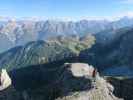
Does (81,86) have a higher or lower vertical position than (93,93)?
lower

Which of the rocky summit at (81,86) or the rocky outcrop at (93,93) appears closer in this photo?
the rocky outcrop at (93,93)

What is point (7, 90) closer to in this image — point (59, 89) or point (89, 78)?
point (59, 89)

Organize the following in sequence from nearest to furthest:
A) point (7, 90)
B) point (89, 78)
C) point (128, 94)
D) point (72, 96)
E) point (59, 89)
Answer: point (72, 96) → point (89, 78) → point (7, 90) → point (59, 89) → point (128, 94)

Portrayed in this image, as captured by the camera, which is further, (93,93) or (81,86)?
(81,86)

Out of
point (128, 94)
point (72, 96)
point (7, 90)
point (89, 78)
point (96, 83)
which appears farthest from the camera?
point (128, 94)

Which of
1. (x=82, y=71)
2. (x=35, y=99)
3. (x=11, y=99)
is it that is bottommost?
(x=35, y=99)

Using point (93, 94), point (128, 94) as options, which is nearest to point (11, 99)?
point (93, 94)

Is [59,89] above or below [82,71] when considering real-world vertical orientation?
below

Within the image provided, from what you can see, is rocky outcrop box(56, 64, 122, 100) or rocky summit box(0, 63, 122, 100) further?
rocky summit box(0, 63, 122, 100)

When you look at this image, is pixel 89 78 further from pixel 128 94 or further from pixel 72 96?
pixel 128 94

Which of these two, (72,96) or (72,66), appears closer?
(72,96)
